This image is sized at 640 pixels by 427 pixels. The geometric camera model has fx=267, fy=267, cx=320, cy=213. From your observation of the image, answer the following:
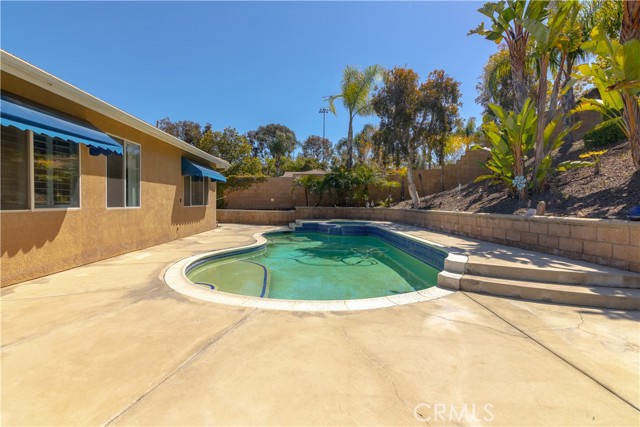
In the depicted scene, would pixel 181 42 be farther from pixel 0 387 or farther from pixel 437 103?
pixel 0 387

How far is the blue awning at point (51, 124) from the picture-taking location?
4149 mm

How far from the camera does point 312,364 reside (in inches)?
104

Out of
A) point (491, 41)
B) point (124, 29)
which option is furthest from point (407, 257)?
A: point (124, 29)

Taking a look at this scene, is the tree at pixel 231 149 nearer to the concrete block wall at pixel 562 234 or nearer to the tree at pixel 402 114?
the tree at pixel 402 114

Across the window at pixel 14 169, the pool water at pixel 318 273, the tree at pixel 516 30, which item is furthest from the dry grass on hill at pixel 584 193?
the window at pixel 14 169

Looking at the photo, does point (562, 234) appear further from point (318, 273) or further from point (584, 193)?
point (318, 273)

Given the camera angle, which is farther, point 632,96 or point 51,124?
point 632,96

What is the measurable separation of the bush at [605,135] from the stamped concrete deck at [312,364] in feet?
30.6

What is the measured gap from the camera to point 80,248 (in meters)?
6.18

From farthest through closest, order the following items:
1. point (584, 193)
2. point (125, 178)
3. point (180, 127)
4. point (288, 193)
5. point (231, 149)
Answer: point (180, 127) → point (288, 193) → point (231, 149) → point (584, 193) → point (125, 178)

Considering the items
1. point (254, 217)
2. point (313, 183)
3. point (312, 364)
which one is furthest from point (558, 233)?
point (254, 217)

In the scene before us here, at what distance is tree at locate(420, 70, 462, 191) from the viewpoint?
15.5 meters

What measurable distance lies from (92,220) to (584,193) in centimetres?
1368

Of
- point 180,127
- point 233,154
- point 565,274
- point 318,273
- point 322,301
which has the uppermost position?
point 180,127
